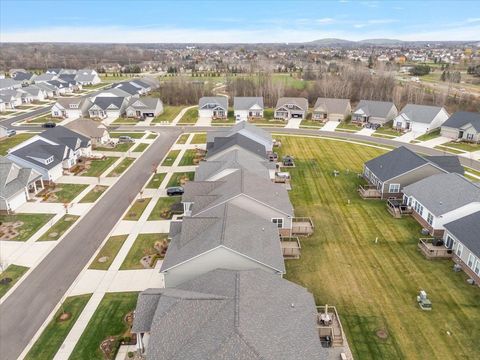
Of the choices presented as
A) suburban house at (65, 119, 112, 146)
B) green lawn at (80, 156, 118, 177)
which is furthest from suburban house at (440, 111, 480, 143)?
suburban house at (65, 119, 112, 146)

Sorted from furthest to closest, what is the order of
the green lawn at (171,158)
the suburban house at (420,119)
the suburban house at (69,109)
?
the suburban house at (69,109) < the suburban house at (420,119) < the green lawn at (171,158)

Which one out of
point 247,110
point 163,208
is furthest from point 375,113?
point 163,208

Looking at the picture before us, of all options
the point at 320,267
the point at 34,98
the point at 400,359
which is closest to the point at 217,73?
the point at 34,98

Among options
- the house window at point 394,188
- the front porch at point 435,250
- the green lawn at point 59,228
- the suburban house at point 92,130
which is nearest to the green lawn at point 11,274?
the green lawn at point 59,228

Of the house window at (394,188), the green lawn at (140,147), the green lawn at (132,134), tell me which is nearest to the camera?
the house window at (394,188)

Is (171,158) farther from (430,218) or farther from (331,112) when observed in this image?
(331,112)

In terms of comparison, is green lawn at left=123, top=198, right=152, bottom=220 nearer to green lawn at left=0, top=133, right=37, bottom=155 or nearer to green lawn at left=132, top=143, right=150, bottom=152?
green lawn at left=132, top=143, right=150, bottom=152

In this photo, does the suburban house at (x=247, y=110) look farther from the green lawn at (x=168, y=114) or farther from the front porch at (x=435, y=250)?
the front porch at (x=435, y=250)
